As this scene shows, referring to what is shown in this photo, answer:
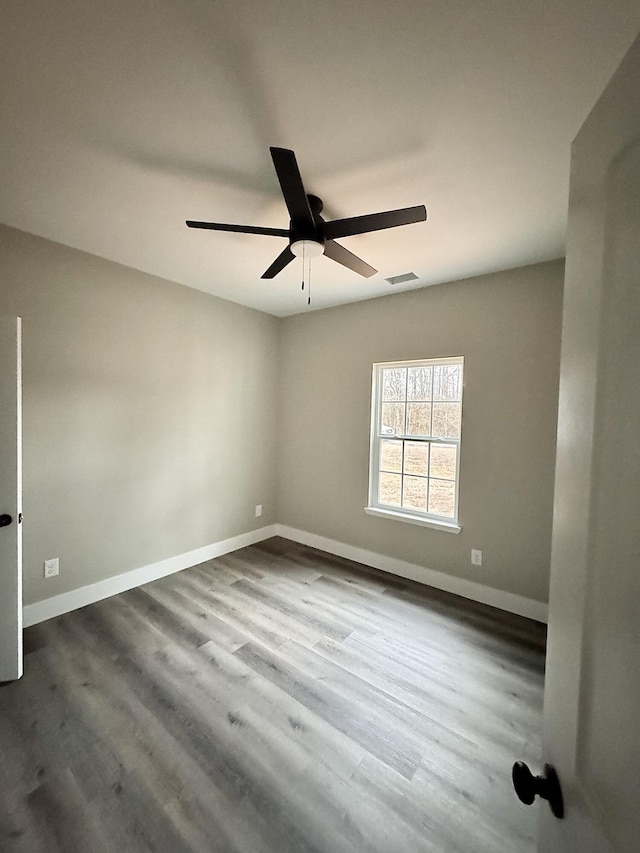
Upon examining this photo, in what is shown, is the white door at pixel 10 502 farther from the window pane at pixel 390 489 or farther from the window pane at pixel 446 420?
the window pane at pixel 446 420

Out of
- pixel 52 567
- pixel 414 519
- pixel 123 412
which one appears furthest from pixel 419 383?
pixel 52 567

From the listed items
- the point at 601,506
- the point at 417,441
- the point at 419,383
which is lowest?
the point at 417,441

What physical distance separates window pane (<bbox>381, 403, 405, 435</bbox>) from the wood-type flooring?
1.52 meters

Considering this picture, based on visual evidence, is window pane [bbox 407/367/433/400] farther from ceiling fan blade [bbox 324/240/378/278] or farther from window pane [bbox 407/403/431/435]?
ceiling fan blade [bbox 324/240/378/278]

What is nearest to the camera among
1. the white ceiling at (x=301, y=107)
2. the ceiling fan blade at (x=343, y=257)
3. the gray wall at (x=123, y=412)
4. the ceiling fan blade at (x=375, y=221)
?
the white ceiling at (x=301, y=107)

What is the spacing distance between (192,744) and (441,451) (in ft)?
8.37

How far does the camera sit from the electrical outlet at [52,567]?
2.43m

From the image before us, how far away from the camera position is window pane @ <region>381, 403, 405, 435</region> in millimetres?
3311

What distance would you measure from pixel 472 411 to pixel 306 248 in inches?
74.4

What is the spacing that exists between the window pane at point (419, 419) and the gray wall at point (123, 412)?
5.68ft

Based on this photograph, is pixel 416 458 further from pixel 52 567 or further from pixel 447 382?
pixel 52 567

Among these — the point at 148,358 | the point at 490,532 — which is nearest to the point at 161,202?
the point at 148,358

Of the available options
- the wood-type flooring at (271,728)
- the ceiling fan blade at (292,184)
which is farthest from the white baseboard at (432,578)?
the ceiling fan blade at (292,184)

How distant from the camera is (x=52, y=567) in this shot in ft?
8.07
